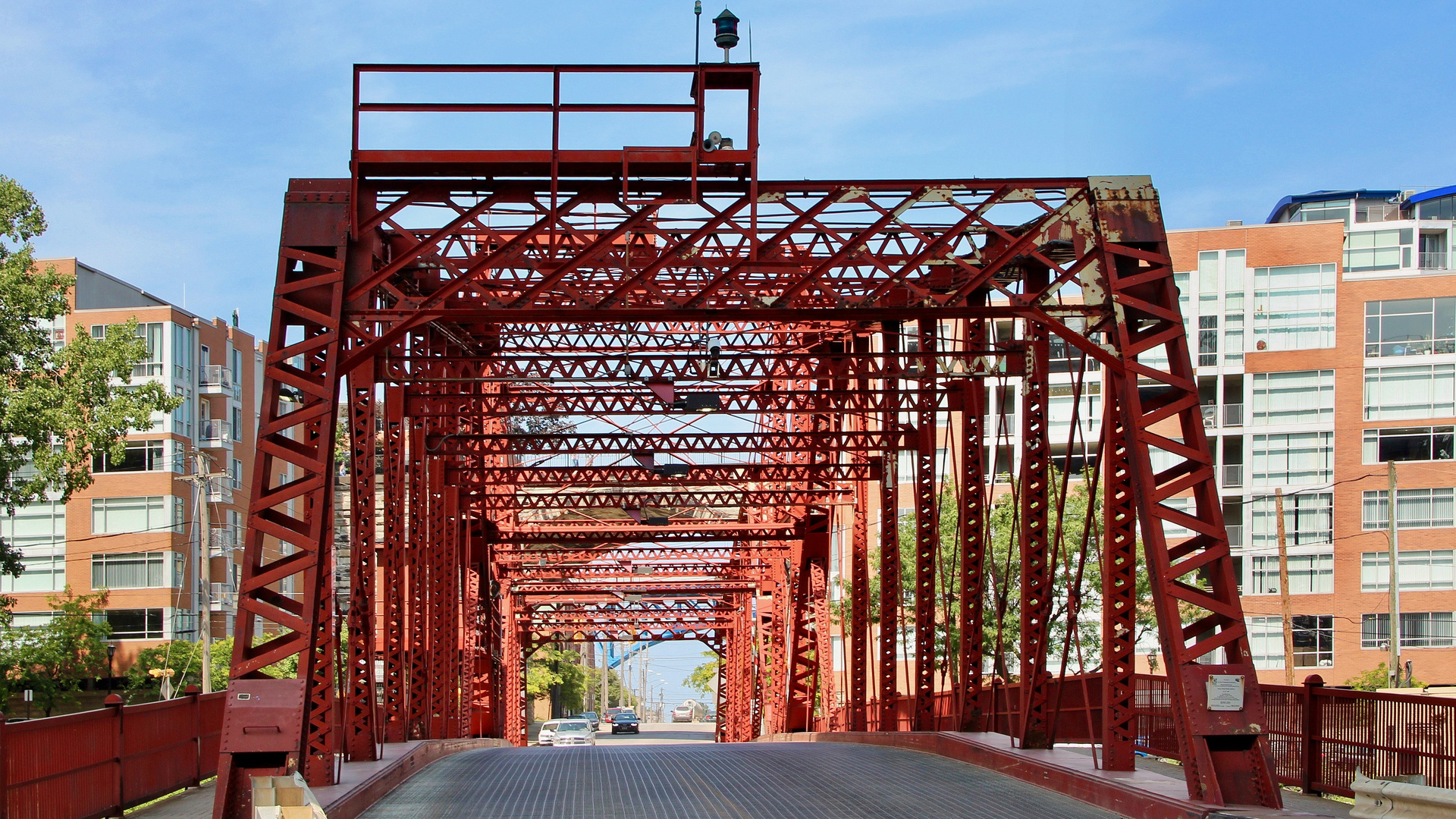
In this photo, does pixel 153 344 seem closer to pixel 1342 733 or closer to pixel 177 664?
pixel 177 664

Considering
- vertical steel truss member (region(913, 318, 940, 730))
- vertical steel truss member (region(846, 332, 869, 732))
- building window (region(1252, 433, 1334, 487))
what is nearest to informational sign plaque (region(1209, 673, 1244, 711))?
vertical steel truss member (region(913, 318, 940, 730))

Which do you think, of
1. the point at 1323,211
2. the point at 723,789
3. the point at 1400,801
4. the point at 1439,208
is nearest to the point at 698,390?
the point at 723,789

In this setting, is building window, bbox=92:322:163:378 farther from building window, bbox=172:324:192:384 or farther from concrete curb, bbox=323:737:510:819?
concrete curb, bbox=323:737:510:819

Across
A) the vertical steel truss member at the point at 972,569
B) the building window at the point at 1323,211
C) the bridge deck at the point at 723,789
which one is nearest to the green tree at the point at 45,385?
the bridge deck at the point at 723,789

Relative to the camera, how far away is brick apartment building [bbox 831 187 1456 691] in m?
55.0

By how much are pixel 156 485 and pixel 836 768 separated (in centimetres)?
4043

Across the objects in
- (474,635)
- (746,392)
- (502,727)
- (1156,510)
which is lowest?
(502,727)

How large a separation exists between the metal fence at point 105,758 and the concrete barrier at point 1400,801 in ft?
36.4

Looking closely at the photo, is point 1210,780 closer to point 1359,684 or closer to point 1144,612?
point 1144,612

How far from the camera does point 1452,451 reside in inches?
2188

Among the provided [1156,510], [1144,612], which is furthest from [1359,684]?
[1156,510]

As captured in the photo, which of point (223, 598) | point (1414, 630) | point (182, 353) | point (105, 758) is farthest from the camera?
point (223, 598)

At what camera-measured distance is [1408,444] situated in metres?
56.3

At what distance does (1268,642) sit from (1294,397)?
9.44 meters
